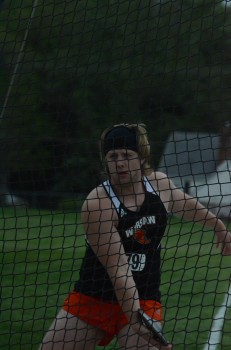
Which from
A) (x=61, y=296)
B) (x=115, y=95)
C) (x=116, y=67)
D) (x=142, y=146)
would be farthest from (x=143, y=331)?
(x=61, y=296)

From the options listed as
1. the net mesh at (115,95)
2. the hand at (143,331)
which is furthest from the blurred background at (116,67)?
the hand at (143,331)

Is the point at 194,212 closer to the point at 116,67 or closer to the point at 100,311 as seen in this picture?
the point at 100,311

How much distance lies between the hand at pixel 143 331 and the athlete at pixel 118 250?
0.03 feet

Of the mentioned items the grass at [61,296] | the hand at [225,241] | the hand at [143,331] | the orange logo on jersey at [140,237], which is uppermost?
the orange logo on jersey at [140,237]

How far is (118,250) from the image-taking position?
13.3 ft

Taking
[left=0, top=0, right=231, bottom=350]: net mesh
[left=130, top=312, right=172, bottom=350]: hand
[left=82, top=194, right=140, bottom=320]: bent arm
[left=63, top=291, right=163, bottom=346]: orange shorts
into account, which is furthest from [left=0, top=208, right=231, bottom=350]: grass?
[left=130, top=312, right=172, bottom=350]: hand

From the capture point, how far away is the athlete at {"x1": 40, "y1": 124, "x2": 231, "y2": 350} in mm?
4102

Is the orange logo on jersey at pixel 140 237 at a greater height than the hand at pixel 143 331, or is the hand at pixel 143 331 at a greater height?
the orange logo on jersey at pixel 140 237

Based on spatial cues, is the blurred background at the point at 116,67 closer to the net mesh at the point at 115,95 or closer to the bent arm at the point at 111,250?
the net mesh at the point at 115,95

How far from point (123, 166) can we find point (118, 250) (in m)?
0.41

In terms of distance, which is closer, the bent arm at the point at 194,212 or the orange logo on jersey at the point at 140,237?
the orange logo on jersey at the point at 140,237

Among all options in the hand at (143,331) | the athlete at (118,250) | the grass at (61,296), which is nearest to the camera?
the hand at (143,331)

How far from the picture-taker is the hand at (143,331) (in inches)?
156

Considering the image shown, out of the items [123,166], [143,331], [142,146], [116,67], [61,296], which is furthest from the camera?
[61,296]
